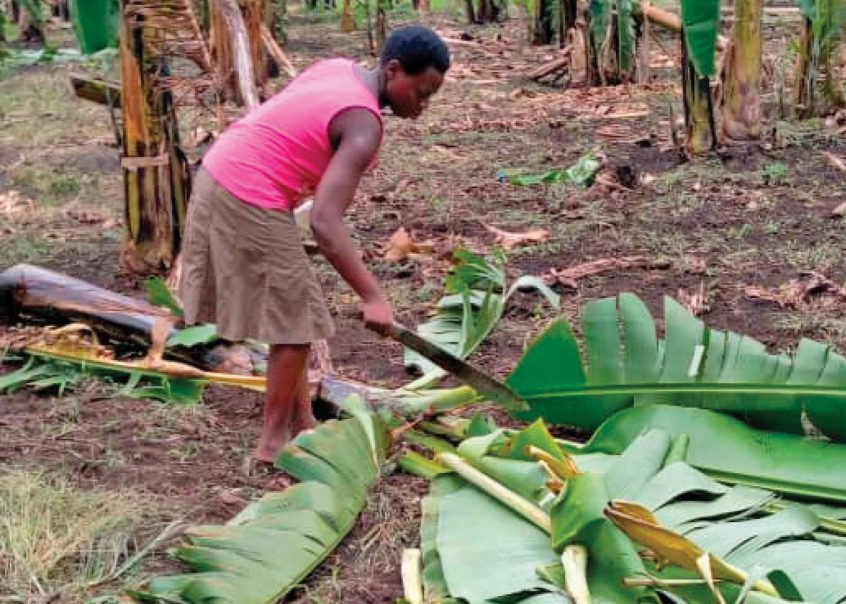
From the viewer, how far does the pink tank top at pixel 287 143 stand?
3252 millimetres

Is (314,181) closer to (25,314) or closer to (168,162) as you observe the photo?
(25,314)

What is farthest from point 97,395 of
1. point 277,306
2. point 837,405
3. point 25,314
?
point 837,405

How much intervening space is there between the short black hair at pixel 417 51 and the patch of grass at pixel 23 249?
3.52 meters

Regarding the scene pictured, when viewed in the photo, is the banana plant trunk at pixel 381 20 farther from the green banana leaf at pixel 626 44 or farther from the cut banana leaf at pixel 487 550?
the cut banana leaf at pixel 487 550

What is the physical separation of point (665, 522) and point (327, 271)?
3338 millimetres

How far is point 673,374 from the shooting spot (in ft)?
10.9

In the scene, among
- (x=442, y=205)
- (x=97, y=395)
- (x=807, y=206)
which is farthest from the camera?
(x=442, y=205)

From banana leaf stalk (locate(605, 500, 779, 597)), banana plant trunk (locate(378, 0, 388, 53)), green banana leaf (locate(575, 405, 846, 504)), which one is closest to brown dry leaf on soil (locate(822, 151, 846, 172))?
green banana leaf (locate(575, 405, 846, 504))

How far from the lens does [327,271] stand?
Answer: 5.75m

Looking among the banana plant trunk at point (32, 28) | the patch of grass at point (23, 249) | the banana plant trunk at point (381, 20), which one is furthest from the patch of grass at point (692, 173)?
the banana plant trunk at point (32, 28)

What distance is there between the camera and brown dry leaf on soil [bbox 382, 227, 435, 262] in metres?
5.86

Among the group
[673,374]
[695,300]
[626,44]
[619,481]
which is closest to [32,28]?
[626,44]

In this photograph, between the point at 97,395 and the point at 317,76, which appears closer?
the point at 317,76

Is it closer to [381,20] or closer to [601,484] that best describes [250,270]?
[601,484]
